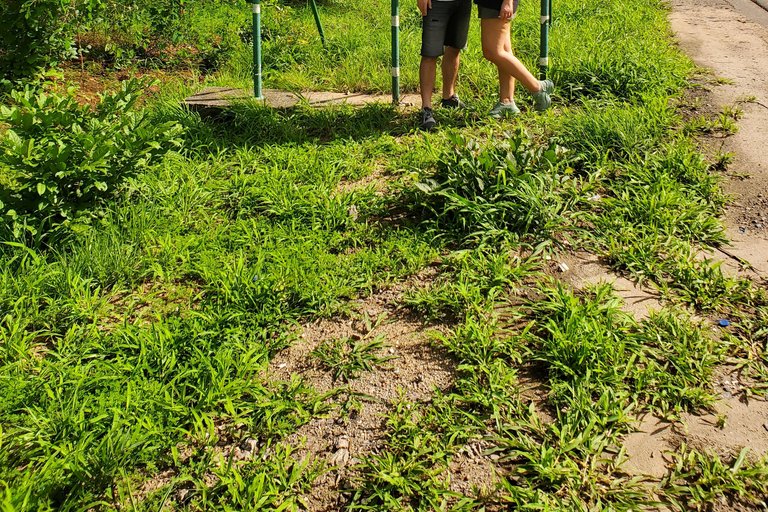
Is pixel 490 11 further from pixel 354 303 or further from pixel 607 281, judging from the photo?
pixel 354 303

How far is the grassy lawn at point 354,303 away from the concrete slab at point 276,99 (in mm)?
232

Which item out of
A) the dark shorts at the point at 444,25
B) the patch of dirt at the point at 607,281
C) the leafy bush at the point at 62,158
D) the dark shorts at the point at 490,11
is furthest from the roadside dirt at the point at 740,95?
the leafy bush at the point at 62,158

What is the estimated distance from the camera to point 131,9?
18.7 ft

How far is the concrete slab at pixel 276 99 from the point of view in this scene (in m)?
4.62

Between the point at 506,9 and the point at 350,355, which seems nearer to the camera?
the point at 350,355

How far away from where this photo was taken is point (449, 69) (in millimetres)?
4602

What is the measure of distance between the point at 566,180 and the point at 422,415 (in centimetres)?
178

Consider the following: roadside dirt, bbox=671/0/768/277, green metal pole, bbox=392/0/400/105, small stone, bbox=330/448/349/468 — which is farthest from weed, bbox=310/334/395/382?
green metal pole, bbox=392/0/400/105

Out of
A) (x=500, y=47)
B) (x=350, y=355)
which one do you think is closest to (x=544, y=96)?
(x=500, y=47)

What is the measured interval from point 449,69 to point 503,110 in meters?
0.52

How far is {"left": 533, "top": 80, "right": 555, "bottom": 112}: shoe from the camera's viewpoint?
450 centimetres

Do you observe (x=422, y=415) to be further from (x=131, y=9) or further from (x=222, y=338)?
(x=131, y=9)

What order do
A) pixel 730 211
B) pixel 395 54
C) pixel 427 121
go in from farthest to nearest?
pixel 395 54 → pixel 427 121 → pixel 730 211

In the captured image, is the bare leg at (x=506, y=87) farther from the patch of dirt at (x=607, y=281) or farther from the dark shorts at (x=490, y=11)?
the patch of dirt at (x=607, y=281)
